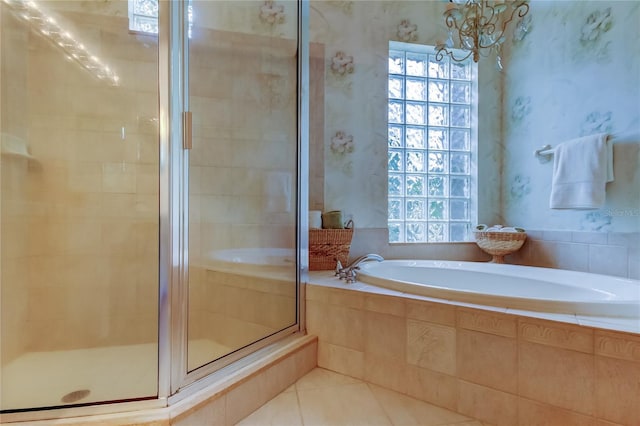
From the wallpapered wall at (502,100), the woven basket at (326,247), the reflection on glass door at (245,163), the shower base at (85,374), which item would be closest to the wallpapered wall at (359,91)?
the wallpapered wall at (502,100)

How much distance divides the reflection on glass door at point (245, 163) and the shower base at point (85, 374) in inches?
14.4

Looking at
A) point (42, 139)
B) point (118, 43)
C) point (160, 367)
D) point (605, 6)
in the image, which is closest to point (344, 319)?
point (160, 367)

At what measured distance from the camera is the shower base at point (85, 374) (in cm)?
106

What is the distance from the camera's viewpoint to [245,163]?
187 centimetres

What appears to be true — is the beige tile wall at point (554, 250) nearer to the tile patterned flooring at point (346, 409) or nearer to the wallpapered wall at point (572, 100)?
the wallpapered wall at point (572, 100)

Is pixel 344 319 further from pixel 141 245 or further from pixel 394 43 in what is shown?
pixel 394 43

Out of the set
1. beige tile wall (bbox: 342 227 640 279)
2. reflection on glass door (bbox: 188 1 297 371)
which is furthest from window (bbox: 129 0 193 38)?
beige tile wall (bbox: 342 227 640 279)

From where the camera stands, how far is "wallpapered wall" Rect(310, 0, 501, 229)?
2166mm

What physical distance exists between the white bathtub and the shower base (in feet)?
3.02

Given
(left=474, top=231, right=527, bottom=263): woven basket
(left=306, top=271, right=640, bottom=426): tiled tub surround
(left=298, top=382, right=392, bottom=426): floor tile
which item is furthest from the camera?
(left=474, top=231, right=527, bottom=263): woven basket

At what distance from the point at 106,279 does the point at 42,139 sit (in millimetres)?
797

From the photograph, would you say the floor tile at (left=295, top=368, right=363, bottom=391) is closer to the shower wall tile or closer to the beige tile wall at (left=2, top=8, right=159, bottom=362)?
the shower wall tile

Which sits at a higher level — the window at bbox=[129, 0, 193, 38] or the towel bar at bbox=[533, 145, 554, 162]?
the window at bbox=[129, 0, 193, 38]

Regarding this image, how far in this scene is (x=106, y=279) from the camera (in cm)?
169
